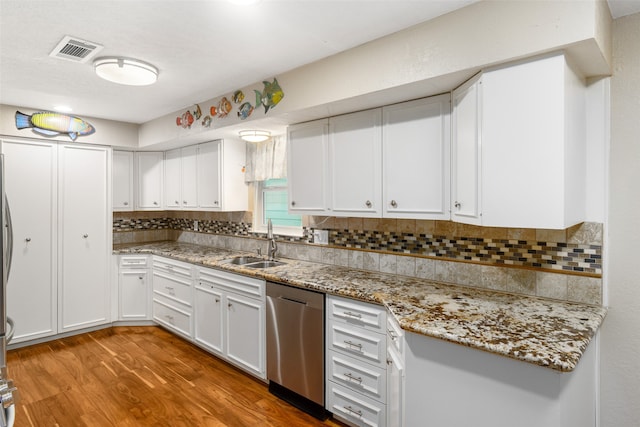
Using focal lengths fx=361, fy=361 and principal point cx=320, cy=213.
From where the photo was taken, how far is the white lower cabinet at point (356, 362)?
208cm

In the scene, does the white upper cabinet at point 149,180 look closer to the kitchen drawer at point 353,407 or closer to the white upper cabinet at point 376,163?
the white upper cabinet at point 376,163

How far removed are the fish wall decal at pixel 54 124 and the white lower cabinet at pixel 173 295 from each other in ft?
5.16

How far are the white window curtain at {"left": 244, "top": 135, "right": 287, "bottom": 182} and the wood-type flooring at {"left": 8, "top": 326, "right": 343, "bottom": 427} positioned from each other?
5.85ft

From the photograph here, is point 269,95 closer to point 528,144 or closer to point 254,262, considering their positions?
point 254,262

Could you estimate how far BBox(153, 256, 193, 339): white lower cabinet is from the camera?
3572 millimetres

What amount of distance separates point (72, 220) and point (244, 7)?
10.7 ft

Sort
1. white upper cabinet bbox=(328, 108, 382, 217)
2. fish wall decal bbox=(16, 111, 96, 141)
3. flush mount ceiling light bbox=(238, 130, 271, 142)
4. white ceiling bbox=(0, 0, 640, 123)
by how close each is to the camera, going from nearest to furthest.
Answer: white ceiling bbox=(0, 0, 640, 123) < white upper cabinet bbox=(328, 108, 382, 217) < flush mount ceiling light bbox=(238, 130, 271, 142) < fish wall decal bbox=(16, 111, 96, 141)

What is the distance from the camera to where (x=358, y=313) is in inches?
85.2

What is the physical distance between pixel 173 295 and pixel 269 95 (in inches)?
92.8

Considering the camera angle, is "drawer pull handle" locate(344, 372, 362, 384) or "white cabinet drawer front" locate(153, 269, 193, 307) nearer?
"drawer pull handle" locate(344, 372, 362, 384)

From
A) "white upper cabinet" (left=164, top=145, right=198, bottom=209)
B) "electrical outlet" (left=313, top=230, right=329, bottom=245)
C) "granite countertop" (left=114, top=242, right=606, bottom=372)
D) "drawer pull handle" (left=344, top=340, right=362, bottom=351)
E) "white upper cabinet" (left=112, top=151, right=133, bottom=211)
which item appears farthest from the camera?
"white upper cabinet" (left=112, top=151, right=133, bottom=211)

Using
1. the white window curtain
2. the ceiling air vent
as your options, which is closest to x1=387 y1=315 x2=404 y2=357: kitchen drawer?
the white window curtain

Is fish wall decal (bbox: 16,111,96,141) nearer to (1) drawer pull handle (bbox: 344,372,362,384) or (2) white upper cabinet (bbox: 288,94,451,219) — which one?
(2) white upper cabinet (bbox: 288,94,451,219)

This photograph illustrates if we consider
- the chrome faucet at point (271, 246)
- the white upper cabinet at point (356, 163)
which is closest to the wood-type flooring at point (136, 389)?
the chrome faucet at point (271, 246)
